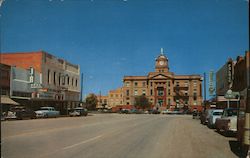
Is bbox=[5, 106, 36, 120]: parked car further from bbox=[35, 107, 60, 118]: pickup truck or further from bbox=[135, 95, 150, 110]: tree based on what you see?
bbox=[135, 95, 150, 110]: tree

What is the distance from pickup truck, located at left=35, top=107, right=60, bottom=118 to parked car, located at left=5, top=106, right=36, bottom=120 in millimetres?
911

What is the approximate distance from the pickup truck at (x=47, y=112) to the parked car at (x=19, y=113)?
0.91 meters

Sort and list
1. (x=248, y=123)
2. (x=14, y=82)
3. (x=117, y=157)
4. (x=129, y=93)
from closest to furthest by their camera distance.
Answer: (x=248, y=123), (x=117, y=157), (x=14, y=82), (x=129, y=93)

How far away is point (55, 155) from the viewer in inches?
388

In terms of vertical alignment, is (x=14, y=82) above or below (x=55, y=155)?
above

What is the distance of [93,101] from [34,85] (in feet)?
260

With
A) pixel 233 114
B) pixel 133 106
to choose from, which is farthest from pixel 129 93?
pixel 233 114

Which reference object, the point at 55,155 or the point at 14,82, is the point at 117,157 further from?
the point at 14,82

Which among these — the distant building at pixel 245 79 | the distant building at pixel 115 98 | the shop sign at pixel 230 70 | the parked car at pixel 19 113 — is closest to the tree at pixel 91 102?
the distant building at pixel 115 98

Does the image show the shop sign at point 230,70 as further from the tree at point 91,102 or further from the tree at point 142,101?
the tree at point 91,102

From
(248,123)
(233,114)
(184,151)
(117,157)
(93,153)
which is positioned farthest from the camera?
(233,114)

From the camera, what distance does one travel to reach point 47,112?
42.2m

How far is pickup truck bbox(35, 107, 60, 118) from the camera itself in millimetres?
41375

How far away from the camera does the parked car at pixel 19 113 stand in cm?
3625
